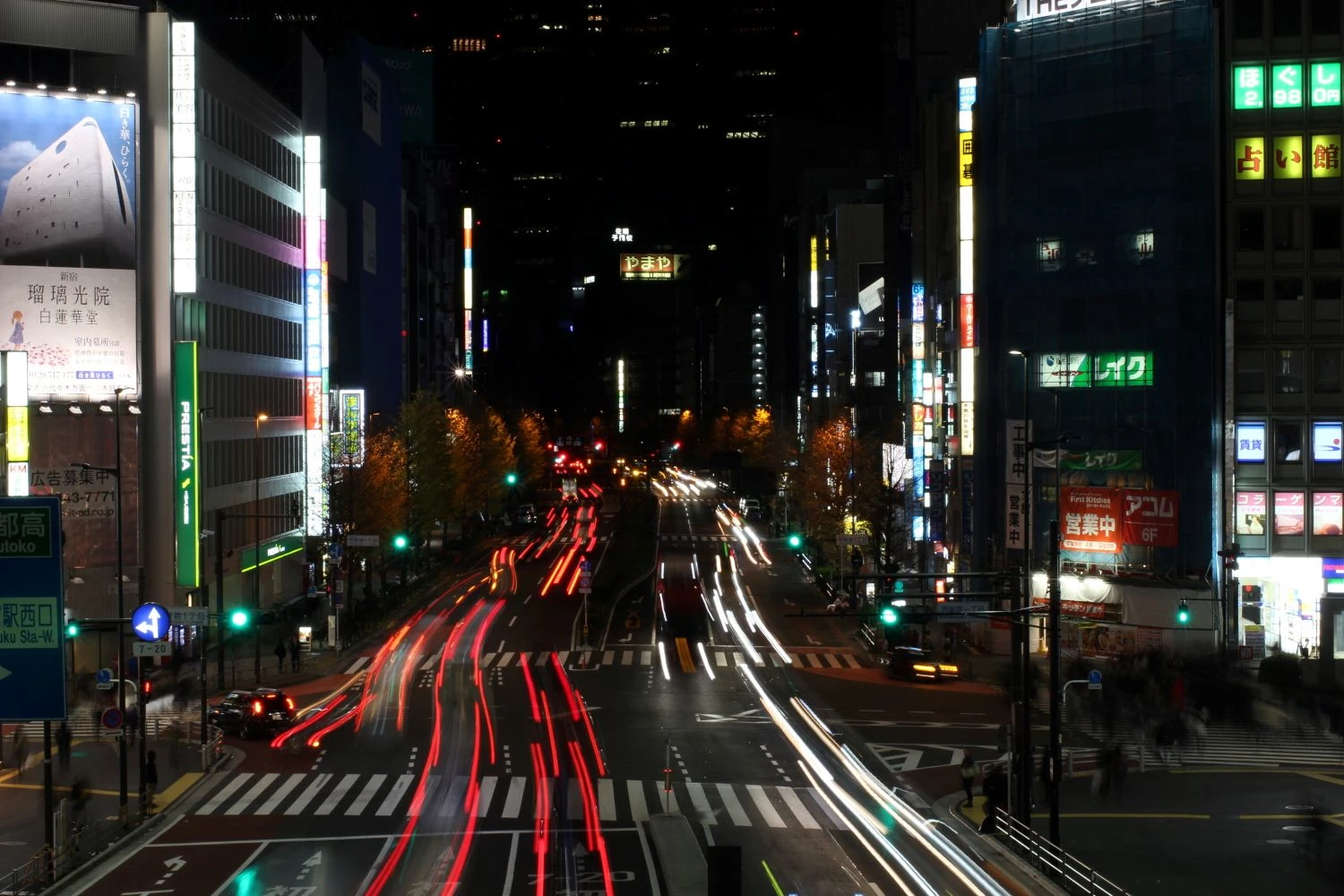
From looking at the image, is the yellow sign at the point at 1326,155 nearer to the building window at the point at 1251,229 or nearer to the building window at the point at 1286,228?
the building window at the point at 1286,228

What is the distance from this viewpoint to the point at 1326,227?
187ft

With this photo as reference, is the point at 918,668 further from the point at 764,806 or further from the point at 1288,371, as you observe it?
the point at 764,806

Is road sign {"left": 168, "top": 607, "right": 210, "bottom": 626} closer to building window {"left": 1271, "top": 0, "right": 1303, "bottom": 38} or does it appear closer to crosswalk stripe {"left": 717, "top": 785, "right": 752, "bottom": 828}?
crosswalk stripe {"left": 717, "top": 785, "right": 752, "bottom": 828}

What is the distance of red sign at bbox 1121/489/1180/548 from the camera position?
2083 inches

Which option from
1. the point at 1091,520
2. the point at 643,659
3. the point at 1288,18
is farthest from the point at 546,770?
the point at 1288,18

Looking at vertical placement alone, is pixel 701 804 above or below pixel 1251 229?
below

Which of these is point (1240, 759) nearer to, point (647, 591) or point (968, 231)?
point (968, 231)

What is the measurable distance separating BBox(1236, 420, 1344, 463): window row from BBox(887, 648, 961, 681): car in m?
14.8

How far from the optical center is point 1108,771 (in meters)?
35.0

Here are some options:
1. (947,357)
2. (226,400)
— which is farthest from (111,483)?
(947,357)

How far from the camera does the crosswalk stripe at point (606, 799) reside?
3281 centimetres

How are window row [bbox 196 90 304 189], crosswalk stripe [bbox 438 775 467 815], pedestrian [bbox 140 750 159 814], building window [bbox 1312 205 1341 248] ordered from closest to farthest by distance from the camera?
pedestrian [bbox 140 750 159 814], crosswalk stripe [bbox 438 775 467 815], building window [bbox 1312 205 1341 248], window row [bbox 196 90 304 189]

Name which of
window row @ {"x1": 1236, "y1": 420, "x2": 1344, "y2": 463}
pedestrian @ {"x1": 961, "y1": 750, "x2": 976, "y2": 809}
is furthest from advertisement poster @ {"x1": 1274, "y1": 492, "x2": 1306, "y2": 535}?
pedestrian @ {"x1": 961, "y1": 750, "x2": 976, "y2": 809}

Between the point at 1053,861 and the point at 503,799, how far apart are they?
531 inches
